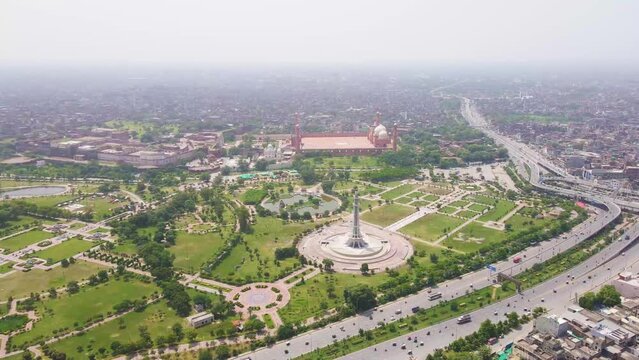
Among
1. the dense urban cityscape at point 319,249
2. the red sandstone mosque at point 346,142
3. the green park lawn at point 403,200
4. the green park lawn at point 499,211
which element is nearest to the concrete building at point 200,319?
the dense urban cityscape at point 319,249

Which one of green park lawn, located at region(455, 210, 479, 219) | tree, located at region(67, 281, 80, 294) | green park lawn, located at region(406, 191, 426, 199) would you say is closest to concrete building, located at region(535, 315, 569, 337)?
green park lawn, located at region(455, 210, 479, 219)

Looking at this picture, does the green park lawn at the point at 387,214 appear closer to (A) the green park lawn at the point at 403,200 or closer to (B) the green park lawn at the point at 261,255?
(A) the green park lawn at the point at 403,200

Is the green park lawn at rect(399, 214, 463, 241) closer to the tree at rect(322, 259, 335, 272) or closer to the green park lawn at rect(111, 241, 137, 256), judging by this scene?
the tree at rect(322, 259, 335, 272)

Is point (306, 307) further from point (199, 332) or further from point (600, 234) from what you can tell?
point (600, 234)

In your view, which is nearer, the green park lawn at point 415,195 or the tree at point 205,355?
the tree at point 205,355

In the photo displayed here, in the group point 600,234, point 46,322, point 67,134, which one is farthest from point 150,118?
point 600,234

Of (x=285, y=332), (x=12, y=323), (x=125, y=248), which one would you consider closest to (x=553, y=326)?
(x=285, y=332)

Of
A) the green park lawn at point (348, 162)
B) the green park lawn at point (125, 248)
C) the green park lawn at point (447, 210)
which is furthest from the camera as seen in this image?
the green park lawn at point (348, 162)

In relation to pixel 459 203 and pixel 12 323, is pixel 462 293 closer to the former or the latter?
pixel 459 203
